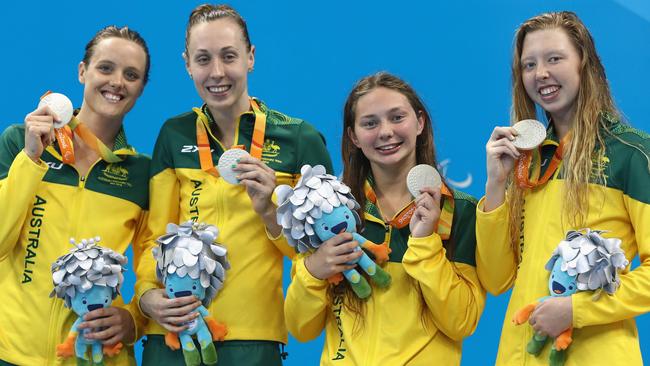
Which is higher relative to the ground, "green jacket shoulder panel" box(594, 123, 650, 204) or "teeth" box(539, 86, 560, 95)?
"teeth" box(539, 86, 560, 95)

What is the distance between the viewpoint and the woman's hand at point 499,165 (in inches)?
119

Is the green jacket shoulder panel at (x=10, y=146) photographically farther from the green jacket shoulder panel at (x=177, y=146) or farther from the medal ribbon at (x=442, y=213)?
the medal ribbon at (x=442, y=213)

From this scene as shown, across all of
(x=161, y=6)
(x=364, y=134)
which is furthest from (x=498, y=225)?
(x=161, y=6)

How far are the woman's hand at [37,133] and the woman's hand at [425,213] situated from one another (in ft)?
3.97

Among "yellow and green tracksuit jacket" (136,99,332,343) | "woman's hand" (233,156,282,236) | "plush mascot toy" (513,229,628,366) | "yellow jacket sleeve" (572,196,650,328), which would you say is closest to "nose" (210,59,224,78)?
"yellow and green tracksuit jacket" (136,99,332,343)

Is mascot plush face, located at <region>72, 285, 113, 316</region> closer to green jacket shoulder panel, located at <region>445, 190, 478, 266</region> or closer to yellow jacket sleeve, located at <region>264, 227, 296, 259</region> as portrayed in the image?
yellow jacket sleeve, located at <region>264, 227, 296, 259</region>

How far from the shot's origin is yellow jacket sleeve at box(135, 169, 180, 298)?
11.1ft

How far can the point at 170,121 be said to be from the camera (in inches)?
137

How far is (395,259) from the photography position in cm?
314

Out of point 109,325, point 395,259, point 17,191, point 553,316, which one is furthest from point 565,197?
point 17,191

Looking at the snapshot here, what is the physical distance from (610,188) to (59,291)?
172 cm

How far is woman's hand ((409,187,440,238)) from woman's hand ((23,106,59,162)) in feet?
3.97

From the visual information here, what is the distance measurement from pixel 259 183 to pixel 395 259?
0.49 m

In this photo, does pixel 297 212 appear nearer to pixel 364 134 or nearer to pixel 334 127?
pixel 364 134
